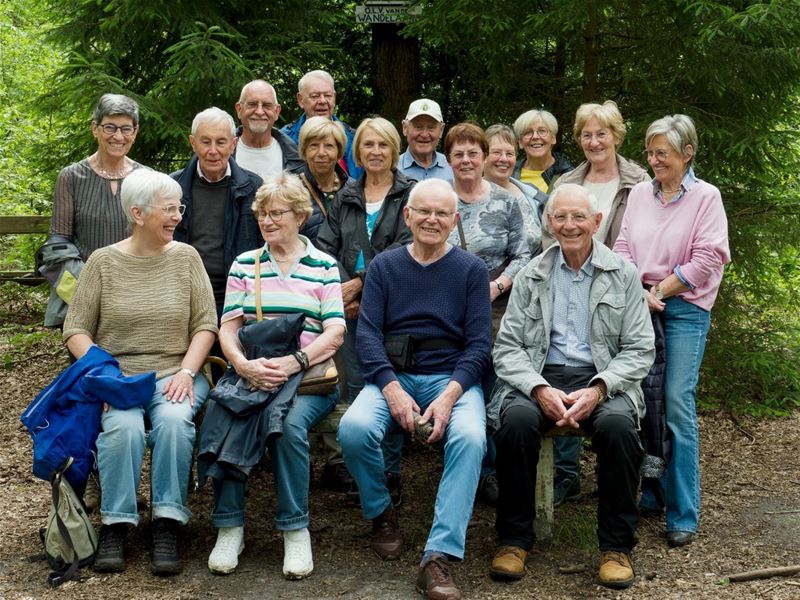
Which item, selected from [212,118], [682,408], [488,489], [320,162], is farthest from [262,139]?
[682,408]

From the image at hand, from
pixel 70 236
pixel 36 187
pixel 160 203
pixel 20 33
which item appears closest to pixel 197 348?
pixel 160 203

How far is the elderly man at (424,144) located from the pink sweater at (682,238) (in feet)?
3.94

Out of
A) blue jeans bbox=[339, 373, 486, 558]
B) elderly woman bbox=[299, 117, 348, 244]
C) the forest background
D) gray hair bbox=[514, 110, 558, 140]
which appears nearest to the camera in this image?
blue jeans bbox=[339, 373, 486, 558]

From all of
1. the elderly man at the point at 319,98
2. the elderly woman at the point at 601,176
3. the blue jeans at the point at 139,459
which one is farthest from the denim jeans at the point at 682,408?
the blue jeans at the point at 139,459

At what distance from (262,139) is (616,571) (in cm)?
314

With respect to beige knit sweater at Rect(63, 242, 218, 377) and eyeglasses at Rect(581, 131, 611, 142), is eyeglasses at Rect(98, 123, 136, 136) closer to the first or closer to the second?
beige knit sweater at Rect(63, 242, 218, 377)

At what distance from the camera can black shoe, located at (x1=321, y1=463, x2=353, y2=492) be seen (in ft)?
18.3

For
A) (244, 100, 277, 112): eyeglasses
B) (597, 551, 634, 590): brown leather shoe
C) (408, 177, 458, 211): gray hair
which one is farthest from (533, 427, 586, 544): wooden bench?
(244, 100, 277, 112): eyeglasses

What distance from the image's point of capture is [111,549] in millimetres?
4383

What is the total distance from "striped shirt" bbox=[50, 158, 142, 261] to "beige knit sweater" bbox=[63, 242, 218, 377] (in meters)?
0.50

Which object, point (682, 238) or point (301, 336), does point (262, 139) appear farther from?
point (682, 238)

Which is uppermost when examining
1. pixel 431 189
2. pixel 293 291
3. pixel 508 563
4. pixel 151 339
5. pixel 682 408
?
pixel 431 189

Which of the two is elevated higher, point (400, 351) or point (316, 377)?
point (400, 351)

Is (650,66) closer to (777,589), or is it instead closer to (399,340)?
(399,340)
